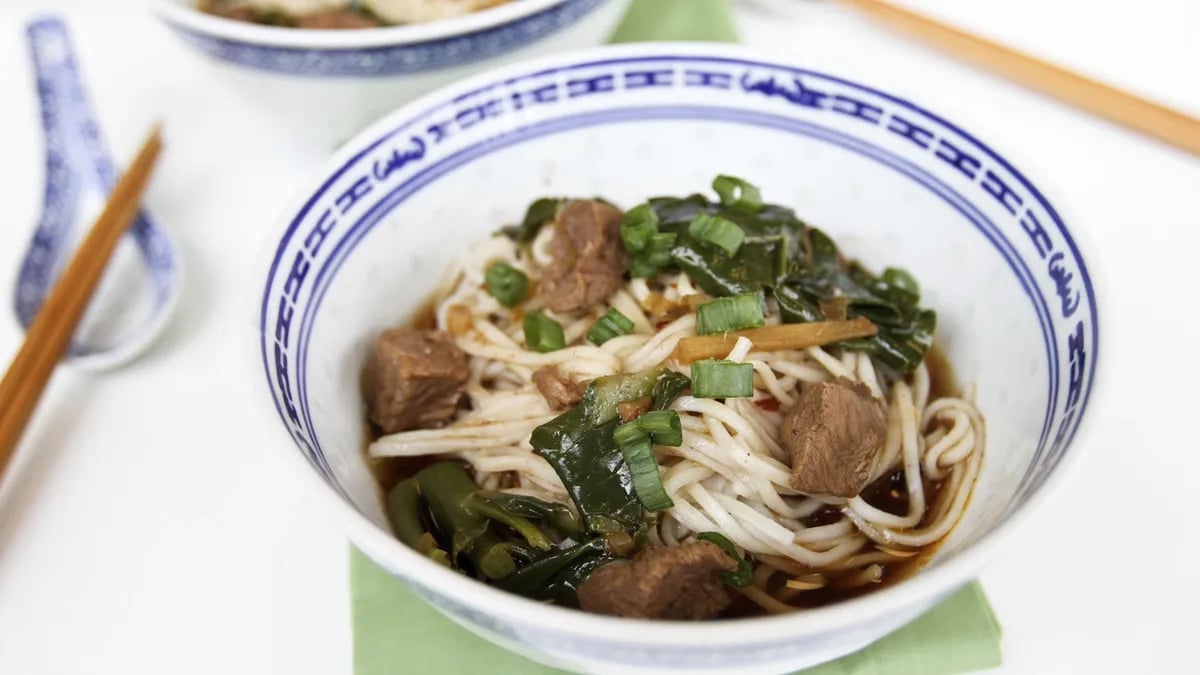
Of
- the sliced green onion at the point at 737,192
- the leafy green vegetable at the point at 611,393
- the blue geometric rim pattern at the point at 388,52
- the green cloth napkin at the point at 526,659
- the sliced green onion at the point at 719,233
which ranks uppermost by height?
the blue geometric rim pattern at the point at 388,52

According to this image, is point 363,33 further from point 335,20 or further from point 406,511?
point 406,511

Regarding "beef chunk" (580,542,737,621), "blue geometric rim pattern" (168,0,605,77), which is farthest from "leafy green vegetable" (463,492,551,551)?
"blue geometric rim pattern" (168,0,605,77)

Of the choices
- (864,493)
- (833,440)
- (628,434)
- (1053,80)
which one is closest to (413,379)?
(628,434)

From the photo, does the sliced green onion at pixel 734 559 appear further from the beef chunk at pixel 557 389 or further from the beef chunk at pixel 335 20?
the beef chunk at pixel 335 20

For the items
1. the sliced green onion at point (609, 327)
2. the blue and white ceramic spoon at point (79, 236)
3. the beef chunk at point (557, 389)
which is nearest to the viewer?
the beef chunk at point (557, 389)

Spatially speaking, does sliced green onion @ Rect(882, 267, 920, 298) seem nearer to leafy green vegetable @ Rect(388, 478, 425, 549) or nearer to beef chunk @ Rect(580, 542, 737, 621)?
beef chunk @ Rect(580, 542, 737, 621)

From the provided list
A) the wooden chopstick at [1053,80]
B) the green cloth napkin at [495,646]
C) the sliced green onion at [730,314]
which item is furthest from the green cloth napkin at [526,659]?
the wooden chopstick at [1053,80]

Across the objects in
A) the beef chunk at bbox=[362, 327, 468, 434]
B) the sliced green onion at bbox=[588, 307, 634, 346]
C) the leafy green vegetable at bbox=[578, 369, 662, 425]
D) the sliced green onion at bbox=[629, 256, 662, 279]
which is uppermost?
the sliced green onion at bbox=[629, 256, 662, 279]
